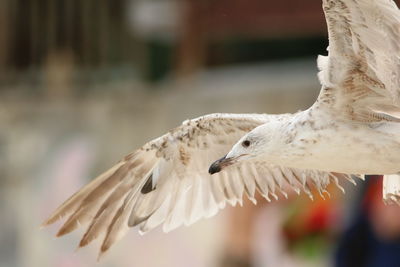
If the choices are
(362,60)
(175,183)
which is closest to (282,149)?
(362,60)

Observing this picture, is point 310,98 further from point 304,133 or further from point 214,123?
point 304,133

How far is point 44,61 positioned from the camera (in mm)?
10719

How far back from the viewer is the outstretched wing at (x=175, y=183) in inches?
224

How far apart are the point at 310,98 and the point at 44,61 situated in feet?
9.88

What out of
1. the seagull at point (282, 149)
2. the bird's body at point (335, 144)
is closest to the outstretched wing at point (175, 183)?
the seagull at point (282, 149)

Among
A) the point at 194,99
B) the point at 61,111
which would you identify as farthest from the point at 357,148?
the point at 61,111

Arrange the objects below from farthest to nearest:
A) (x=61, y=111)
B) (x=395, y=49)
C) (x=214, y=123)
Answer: (x=61, y=111) < (x=214, y=123) < (x=395, y=49)

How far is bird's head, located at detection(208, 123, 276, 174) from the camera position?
5.05 metres

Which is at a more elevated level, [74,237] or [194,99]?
[194,99]

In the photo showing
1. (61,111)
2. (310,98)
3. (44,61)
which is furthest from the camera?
(44,61)

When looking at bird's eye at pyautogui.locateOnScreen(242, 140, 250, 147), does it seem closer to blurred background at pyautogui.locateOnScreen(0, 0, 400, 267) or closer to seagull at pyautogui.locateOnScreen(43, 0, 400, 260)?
seagull at pyautogui.locateOnScreen(43, 0, 400, 260)

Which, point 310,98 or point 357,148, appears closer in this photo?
point 357,148

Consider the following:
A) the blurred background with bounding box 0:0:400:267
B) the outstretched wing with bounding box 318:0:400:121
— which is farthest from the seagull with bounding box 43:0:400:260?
the blurred background with bounding box 0:0:400:267

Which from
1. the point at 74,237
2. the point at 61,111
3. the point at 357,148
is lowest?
the point at 74,237
